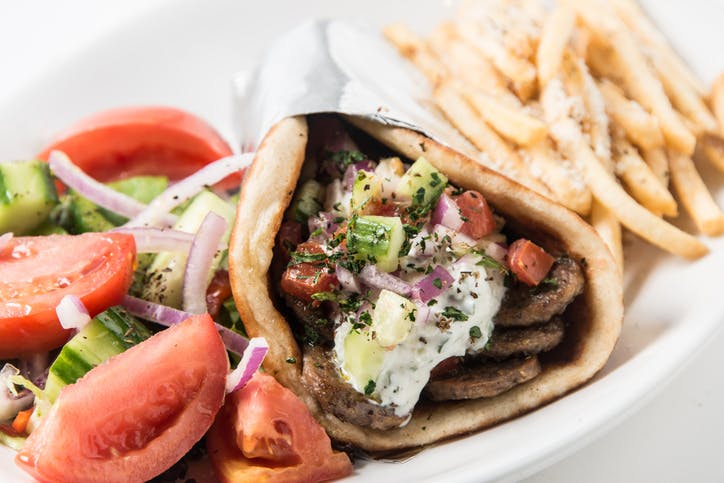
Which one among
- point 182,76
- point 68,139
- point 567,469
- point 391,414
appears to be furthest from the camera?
point 182,76

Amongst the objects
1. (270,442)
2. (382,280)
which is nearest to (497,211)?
(382,280)

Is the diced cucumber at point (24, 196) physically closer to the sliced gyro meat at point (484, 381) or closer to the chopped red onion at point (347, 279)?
the chopped red onion at point (347, 279)

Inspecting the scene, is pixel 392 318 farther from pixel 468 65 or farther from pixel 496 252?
pixel 468 65

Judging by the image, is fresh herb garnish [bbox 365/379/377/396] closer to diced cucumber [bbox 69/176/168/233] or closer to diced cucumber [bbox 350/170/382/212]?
diced cucumber [bbox 350/170/382/212]

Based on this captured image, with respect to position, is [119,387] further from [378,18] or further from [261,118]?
[378,18]

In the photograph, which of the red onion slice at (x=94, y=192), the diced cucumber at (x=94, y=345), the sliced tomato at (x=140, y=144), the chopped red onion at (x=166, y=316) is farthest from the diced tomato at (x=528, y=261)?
the sliced tomato at (x=140, y=144)

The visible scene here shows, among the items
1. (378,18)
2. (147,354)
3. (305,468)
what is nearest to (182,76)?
(378,18)
